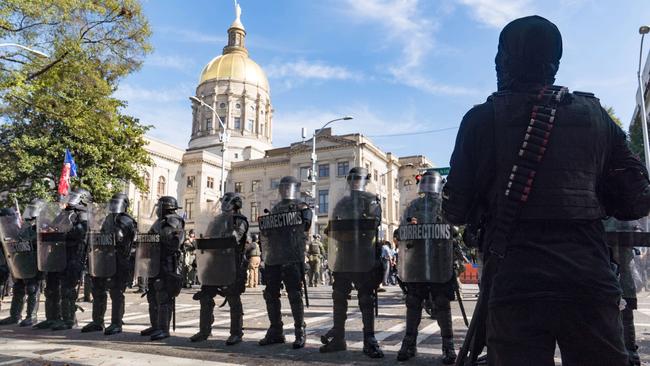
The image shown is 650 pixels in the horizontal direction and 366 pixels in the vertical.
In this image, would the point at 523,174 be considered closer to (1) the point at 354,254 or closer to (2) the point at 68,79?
(1) the point at 354,254

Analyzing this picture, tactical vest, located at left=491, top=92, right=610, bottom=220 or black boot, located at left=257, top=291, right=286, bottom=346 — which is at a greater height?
tactical vest, located at left=491, top=92, right=610, bottom=220

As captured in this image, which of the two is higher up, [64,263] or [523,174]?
[523,174]

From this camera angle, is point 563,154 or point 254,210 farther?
point 254,210

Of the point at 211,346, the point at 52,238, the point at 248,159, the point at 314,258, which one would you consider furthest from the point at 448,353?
the point at 248,159

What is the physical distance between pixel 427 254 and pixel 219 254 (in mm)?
2787

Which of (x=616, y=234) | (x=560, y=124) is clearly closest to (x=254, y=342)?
(x=616, y=234)

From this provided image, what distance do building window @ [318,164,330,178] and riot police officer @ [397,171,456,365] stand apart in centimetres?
5800

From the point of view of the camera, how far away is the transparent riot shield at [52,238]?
806 cm

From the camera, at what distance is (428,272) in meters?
5.38

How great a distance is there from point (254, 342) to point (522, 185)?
5.10 metres

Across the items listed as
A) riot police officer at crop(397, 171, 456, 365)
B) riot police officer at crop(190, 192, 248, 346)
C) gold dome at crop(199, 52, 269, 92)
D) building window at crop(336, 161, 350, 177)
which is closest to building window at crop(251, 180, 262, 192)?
building window at crop(336, 161, 350, 177)

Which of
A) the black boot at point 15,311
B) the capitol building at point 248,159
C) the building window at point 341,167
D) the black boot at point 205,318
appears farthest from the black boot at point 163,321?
the building window at point 341,167

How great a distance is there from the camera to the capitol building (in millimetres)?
62875

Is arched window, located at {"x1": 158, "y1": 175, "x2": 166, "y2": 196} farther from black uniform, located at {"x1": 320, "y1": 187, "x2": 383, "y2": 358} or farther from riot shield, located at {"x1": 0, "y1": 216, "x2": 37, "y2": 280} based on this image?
black uniform, located at {"x1": 320, "y1": 187, "x2": 383, "y2": 358}
